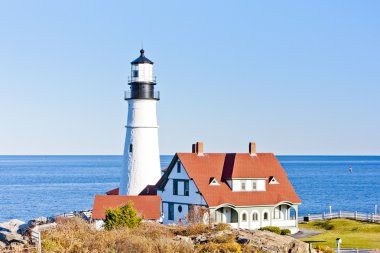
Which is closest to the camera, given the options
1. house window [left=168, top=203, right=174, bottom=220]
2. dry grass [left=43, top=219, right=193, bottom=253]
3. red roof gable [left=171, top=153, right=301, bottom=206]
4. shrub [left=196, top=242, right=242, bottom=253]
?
dry grass [left=43, top=219, right=193, bottom=253]

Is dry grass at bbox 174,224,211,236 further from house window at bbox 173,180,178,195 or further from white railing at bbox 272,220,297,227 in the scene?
white railing at bbox 272,220,297,227

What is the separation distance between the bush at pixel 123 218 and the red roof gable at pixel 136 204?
11563 mm

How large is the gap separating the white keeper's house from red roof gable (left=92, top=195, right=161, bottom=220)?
2.10 metres

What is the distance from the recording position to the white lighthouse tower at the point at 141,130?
54750 mm

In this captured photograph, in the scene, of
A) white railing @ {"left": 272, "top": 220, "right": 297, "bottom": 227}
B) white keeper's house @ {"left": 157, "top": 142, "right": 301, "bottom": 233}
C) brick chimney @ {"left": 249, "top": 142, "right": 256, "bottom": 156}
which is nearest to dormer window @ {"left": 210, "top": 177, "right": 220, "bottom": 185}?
white keeper's house @ {"left": 157, "top": 142, "right": 301, "bottom": 233}


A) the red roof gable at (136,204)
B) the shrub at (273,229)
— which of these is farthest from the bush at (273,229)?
the red roof gable at (136,204)

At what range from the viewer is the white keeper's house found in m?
49.6

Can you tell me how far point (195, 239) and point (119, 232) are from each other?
334 centimetres

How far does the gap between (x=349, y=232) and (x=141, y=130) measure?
18.3 m

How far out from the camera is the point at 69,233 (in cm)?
2772

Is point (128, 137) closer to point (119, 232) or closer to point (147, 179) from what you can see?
point (147, 179)

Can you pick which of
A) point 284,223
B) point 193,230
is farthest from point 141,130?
point 193,230

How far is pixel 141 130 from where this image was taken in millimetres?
54812

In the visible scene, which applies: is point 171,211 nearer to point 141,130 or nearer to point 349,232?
point 141,130
